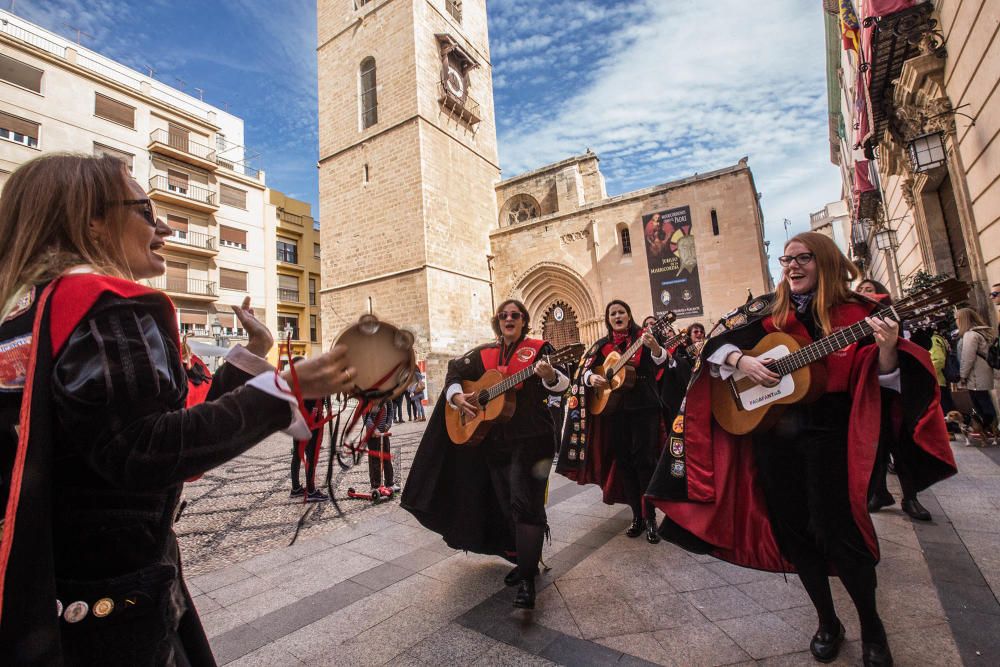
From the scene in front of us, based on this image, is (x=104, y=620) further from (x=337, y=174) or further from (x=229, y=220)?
(x=229, y=220)

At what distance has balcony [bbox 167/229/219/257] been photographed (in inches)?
883

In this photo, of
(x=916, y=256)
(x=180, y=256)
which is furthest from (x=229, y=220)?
(x=916, y=256)

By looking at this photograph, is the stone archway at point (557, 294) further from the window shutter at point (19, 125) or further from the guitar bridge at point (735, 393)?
the window shutter at point (19, 125)

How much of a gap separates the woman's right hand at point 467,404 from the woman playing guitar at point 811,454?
1123 millimetres

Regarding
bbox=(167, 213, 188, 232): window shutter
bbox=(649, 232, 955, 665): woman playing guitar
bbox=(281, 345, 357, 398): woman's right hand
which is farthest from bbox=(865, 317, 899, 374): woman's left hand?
bbox=(167, 213, 188, 232): window shutter

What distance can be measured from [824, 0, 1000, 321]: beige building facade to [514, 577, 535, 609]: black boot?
266 inches

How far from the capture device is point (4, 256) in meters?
1.05

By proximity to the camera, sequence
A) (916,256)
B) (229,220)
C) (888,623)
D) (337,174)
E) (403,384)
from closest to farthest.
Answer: (403,384)
(888,623)
(916,256)
(337,174)
(229,220)

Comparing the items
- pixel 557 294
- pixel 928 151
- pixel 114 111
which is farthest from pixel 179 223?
pixel 928 151

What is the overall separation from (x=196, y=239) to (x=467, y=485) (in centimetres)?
2563

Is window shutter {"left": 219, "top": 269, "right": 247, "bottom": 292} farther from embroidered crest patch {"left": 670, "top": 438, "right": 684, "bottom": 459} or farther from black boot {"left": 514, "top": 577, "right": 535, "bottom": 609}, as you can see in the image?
embroidered crest patch {"left": 670, "top": 438, "right": 684, "bottom": 459}

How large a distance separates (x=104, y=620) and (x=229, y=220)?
93.5 feet

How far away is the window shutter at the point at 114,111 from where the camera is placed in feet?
70.3

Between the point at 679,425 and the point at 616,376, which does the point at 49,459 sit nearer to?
the point at 679,425
